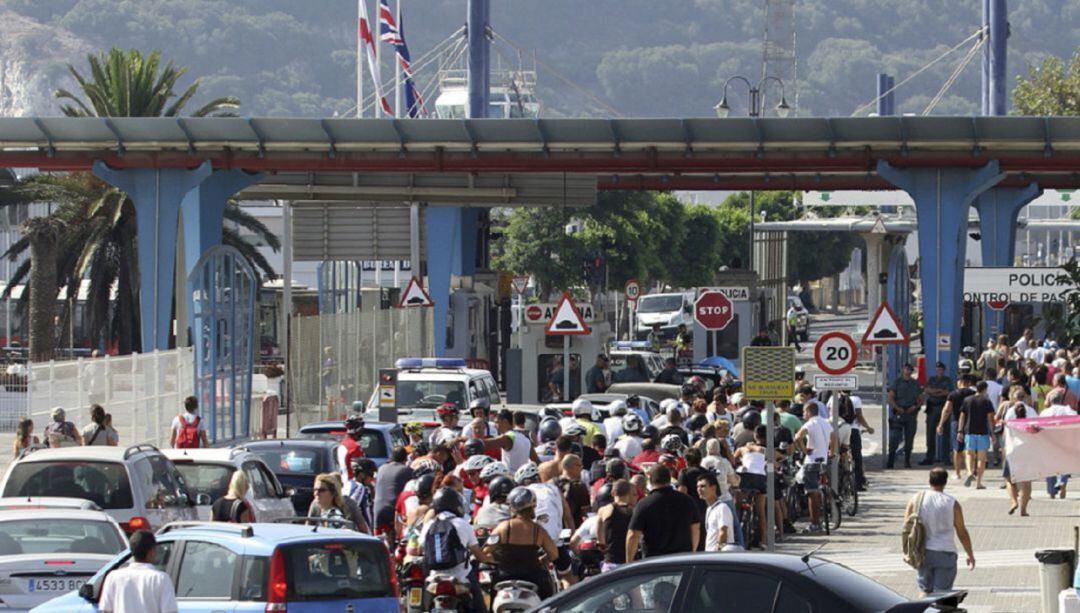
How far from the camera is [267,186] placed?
1601 inches

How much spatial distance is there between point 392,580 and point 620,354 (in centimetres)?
3032

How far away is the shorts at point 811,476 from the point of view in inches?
934

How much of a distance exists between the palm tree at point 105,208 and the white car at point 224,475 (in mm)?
25651

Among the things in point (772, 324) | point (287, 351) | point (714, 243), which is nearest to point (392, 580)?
point (287, 351)

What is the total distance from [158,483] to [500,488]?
344cm

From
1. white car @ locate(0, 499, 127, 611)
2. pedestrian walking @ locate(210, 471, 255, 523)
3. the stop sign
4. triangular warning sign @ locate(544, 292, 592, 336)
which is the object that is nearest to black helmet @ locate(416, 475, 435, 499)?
pedestrian walking @ locate(210, 471, 255, 523)

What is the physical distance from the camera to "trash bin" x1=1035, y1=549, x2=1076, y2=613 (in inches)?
596

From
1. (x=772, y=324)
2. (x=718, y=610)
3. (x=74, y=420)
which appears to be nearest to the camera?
(x=718, y=610)

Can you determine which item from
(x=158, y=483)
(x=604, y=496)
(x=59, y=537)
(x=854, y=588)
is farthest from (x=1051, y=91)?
(x=854, y=588)

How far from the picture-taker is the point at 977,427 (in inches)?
1115

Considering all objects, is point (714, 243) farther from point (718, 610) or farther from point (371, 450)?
point (718, 610)

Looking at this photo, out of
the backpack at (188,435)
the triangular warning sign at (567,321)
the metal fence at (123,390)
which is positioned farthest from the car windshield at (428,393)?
the backpack at (188,435)

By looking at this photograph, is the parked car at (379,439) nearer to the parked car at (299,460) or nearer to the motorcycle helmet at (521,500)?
the parked car at (299,460)

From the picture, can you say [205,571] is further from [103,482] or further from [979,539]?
[979,539]
